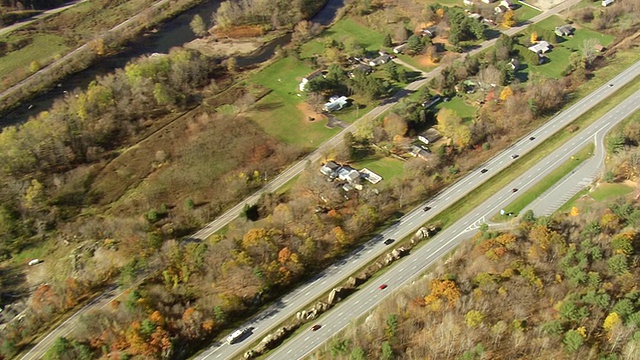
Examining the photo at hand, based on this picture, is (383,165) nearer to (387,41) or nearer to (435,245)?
(435,245)

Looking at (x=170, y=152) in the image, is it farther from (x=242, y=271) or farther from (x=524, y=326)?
(x=524, y=326)

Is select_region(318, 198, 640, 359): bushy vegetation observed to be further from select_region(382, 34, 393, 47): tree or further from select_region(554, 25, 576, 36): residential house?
select_region(554, 25, 576, 36): residential house

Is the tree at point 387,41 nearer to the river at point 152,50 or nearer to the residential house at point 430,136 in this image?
the river at point 152,50

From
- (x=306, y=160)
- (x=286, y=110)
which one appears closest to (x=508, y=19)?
(x=286, y=110)

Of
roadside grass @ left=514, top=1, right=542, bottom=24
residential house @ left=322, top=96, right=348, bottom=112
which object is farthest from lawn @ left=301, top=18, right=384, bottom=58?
roadside grass @ left=514, top=1, right=542, bottom=24

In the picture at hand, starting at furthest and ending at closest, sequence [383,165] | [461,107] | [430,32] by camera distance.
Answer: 1. [430,32]
2. [461,107]
3. [383,165]

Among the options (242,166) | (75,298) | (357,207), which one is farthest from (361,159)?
(75,298)
